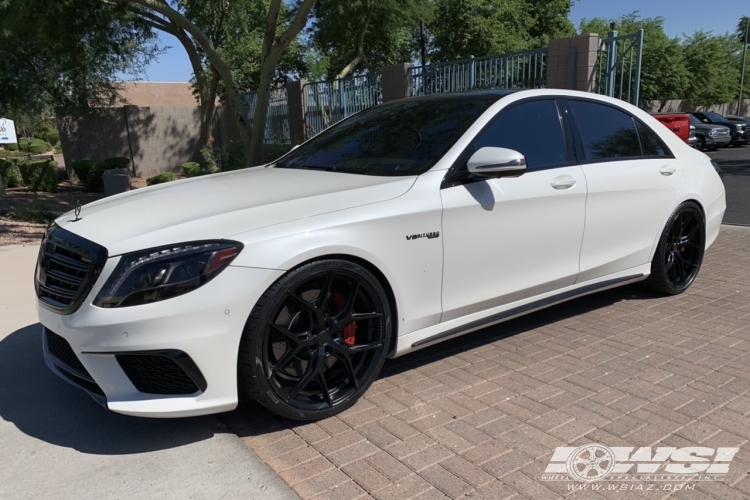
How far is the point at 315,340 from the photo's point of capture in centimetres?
314

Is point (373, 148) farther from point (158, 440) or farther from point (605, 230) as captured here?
point (158, 440)

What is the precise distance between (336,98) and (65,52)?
6.02 meters

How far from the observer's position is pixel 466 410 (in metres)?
3.37

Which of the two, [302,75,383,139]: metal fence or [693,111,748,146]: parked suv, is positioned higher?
[302,75,383,139]: metal fence

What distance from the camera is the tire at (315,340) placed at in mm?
2943

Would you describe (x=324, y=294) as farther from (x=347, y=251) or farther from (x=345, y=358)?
(x=345, y=358)

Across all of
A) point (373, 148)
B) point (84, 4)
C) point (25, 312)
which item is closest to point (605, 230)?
point (373, 148)

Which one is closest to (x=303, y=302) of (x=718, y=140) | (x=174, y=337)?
(x=174, y=337)

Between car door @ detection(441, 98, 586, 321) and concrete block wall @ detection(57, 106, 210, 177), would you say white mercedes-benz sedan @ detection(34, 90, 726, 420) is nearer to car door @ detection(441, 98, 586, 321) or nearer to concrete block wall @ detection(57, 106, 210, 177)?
car door @ detection(441, 98, 586, 321)

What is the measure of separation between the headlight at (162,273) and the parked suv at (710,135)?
2622 cm

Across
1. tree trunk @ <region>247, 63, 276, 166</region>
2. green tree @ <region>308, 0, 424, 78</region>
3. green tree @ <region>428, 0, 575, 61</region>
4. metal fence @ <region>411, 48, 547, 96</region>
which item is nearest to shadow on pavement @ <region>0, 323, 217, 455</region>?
metal fence @ <region>411, 48, 547, 96</region>

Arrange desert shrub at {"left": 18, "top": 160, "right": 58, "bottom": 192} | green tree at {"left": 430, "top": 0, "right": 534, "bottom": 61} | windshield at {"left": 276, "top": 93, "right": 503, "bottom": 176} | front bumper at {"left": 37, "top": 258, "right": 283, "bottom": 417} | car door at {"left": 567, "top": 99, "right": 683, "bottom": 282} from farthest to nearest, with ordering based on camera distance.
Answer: green tree at {"left": 430, "top": 0, "right": 534, "bottom": 61}
desert shrub at {"left": 18, "top": 160, "right": 58, "bottom": 192}
car door at {"left": 567, "top": 99, "right": 683, "bottom": 282}
windshield at {"left": 276, "top": 93, "right": 503, "bottom": 176}
front bumper at {"left": 37, "top": 258, "right": 283, "bottom": 417}

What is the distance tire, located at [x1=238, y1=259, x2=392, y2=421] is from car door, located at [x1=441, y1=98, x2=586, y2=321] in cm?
54

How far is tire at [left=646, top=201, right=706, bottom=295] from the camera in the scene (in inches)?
200
